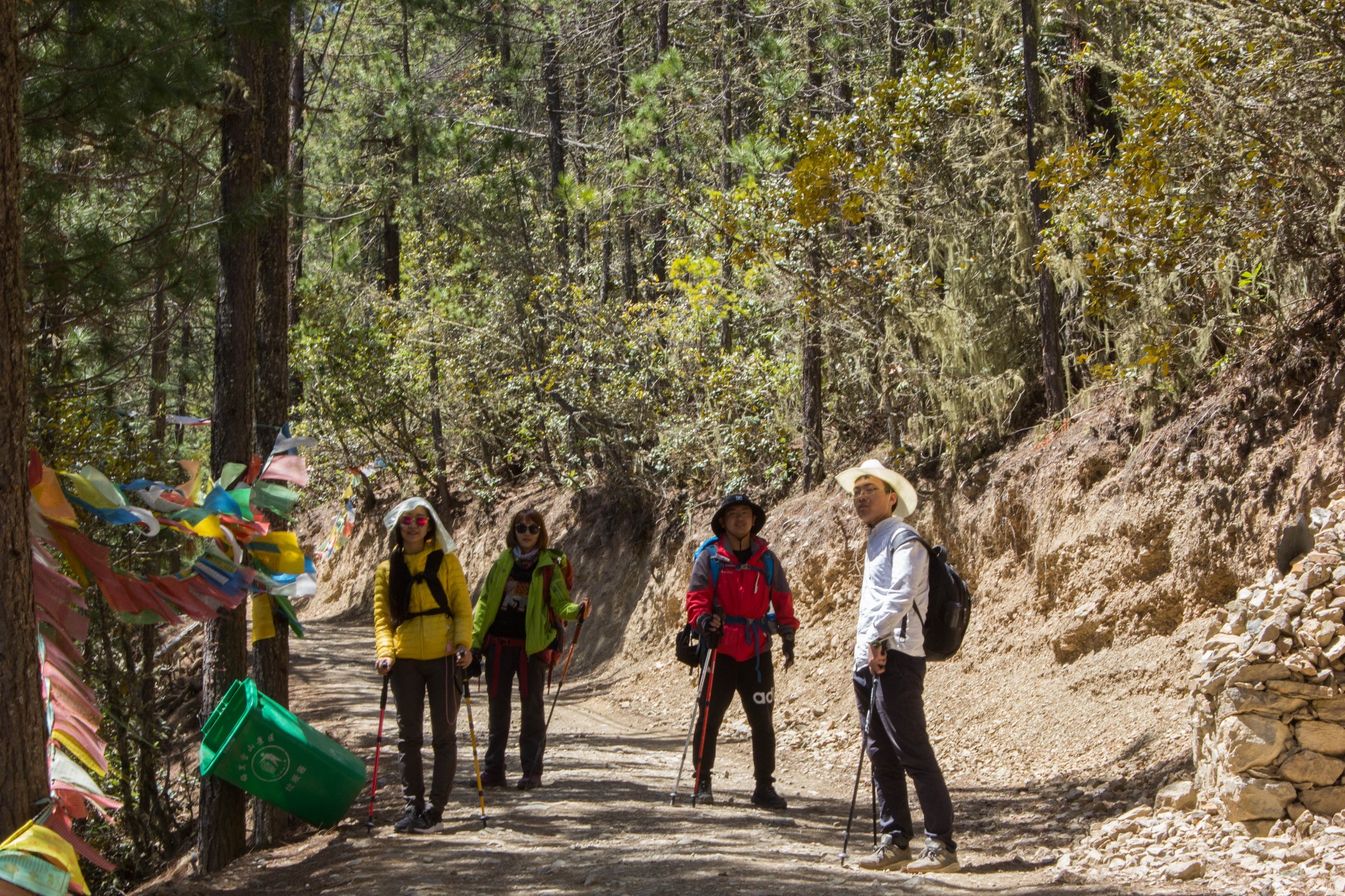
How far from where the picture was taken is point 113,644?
10969 mm

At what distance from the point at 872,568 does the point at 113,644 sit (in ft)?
27.1

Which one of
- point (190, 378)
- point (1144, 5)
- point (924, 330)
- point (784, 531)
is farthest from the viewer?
point (784, 531)

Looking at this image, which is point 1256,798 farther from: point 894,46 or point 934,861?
point 894,46

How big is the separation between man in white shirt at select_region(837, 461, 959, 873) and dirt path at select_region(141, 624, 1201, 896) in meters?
0.24

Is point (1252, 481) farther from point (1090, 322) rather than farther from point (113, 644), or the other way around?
point (113, 644)

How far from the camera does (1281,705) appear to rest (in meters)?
5.61

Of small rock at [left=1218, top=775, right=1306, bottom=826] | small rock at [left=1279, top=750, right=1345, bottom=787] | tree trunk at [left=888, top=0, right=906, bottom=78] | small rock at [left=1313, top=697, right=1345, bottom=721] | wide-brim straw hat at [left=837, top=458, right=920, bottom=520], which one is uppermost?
tree trunk at [left=888, top=0, right=906, bottom=78]

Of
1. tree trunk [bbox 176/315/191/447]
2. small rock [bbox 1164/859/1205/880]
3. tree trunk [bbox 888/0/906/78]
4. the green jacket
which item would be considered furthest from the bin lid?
tree trunk [bbox 888/0/906/78]

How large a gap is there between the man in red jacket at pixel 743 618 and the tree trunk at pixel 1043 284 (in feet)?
16.5

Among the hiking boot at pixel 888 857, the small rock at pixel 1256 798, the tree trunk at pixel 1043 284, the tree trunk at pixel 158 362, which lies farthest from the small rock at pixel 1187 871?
the tree trunk at pixel 158 362

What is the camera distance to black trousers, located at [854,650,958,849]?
226 inches

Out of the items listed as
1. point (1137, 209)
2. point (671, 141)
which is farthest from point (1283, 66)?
point (671, 141)

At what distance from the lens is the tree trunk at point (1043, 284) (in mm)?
11109

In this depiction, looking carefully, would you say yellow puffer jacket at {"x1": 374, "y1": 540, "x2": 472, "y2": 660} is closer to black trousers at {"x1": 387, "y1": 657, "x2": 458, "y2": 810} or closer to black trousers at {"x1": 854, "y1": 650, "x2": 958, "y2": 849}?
black trousers at {"x1": 387, "y1": 657, "x2": 458, "y2": 810}
